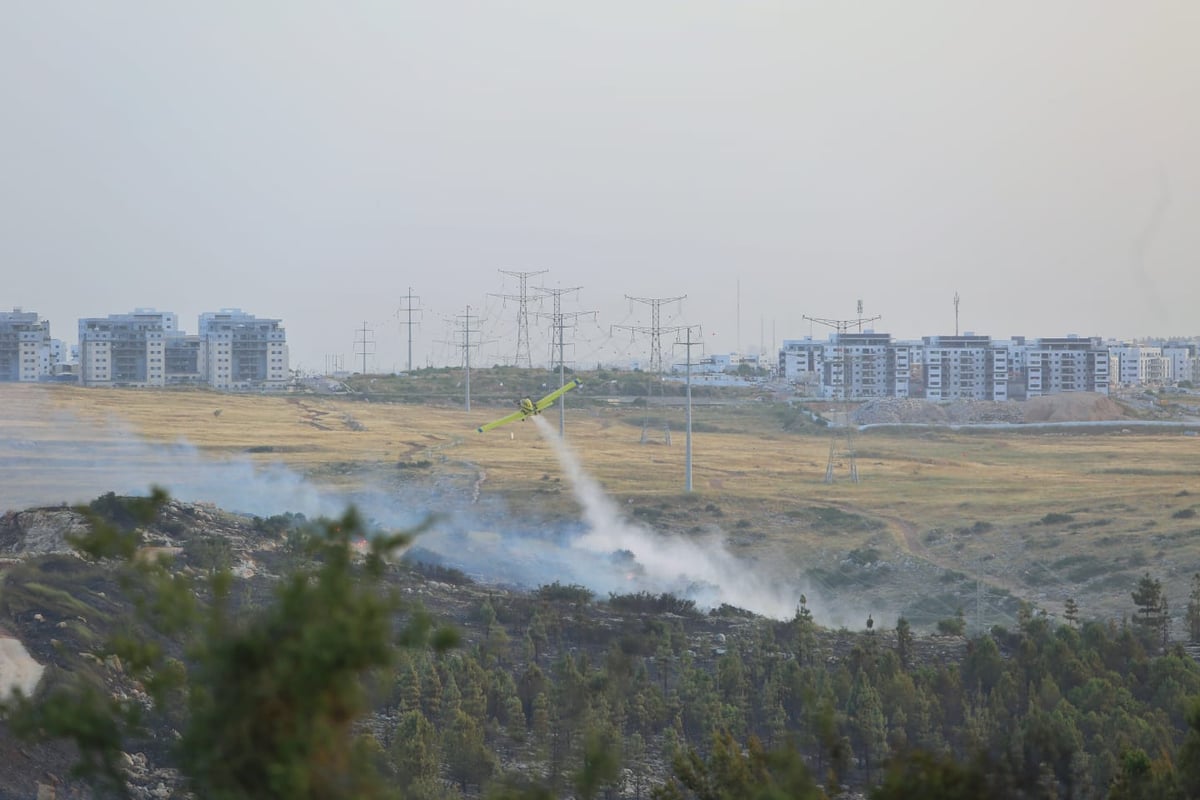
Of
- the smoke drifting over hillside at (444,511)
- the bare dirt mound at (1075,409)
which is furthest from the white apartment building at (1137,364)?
the smoke drifting over hillside at (444,511)

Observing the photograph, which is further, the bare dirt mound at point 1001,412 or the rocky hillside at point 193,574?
the bare dirt mound at point 1001,412

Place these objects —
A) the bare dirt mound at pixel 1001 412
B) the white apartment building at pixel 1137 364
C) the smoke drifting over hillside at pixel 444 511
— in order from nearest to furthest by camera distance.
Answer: the smoke drifting over hillside at pixel 444 511 → the bare dirt mound at pixel 1001 412 → the white apartment building at pixel 1137 364

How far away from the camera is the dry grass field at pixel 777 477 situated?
38.1 meters

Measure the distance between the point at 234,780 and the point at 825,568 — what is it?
116 feet

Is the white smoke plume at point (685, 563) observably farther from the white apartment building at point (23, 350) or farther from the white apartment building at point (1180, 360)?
the white apartment building at point (1180, 360)

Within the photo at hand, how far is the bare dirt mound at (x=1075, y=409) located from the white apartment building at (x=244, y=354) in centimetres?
5498

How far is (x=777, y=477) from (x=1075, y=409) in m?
34.8

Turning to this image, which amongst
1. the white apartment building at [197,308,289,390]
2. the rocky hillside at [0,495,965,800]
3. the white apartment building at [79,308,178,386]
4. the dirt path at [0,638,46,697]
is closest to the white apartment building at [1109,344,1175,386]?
the white apartment building at [197,308,289,390]

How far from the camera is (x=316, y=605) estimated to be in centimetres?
625

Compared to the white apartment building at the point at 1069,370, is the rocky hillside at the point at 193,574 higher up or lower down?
lower down

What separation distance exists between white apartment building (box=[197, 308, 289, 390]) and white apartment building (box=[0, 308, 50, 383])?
12.7 meters

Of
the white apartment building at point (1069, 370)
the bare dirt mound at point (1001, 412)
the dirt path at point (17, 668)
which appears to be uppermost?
the white apartment building at point (1069, 370)

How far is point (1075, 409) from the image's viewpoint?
83562 mm

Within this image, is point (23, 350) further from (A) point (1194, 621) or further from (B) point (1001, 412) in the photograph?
(A) point (1194, 621)
